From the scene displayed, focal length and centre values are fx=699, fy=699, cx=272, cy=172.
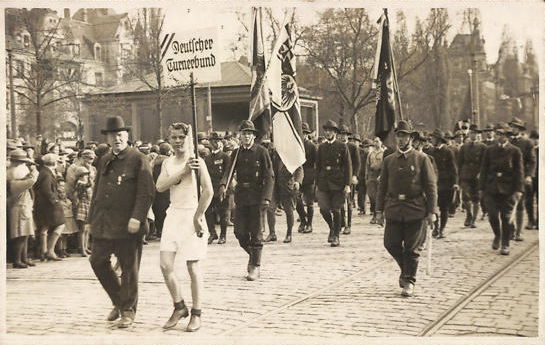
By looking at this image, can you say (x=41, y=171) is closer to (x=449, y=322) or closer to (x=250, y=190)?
(x=250, y=190)

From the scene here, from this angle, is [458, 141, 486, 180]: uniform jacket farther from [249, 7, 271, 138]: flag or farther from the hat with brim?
the hat with brim

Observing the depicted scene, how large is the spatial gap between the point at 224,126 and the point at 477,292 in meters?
19.9

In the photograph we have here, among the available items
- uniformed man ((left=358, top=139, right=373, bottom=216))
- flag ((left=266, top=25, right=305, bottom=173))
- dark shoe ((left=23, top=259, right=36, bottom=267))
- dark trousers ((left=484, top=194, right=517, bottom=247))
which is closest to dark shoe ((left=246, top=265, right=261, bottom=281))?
flag ((left=266, top=25, right=305, bottom=173))

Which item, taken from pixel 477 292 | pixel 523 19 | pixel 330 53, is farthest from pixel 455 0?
pixel 330 53

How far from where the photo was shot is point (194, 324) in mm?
6375

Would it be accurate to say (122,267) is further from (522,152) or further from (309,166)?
(522,152)

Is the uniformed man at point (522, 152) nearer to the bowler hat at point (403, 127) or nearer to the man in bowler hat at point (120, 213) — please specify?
the bowler hat at point (403, 127)

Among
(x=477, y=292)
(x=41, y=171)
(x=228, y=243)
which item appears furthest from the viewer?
(x=228, y=243)

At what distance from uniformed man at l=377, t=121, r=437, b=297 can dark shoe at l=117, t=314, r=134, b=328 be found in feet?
10.0

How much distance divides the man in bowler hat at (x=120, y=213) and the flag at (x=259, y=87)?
127 inches

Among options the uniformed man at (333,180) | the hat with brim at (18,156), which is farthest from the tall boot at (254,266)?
the hat with brim at (18,156)

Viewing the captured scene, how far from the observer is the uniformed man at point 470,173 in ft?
45.0

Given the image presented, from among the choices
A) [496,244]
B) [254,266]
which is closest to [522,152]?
[496,244]

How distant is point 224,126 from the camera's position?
27.0m
